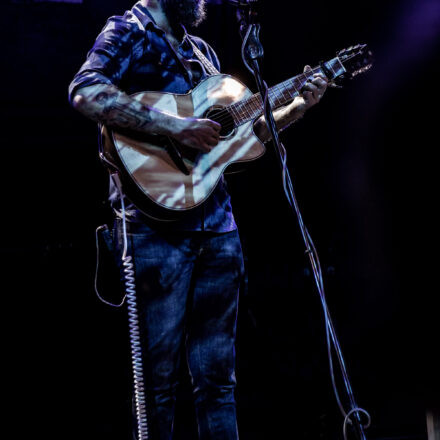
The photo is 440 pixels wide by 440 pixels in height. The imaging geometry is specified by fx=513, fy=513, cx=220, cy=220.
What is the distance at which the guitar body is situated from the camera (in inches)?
73.4

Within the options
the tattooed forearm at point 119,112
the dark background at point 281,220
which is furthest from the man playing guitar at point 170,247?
the dark background at point 281,220

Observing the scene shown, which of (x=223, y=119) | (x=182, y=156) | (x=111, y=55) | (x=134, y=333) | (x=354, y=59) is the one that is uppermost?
(x=111, y=55)

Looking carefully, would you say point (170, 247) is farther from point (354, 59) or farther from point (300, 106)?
point (354, 59)

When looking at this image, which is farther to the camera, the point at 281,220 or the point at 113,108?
the point at 281,220

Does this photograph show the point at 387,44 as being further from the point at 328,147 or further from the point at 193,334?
the point at 193,334

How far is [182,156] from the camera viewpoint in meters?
1.98

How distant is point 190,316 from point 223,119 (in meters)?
0.81

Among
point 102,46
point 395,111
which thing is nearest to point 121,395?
point 102,46

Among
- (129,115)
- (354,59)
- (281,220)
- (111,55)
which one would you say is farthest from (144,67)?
(281,220)

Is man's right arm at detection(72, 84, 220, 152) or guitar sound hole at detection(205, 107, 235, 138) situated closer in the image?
man's right arm at detection(72, 84, 220, 152)

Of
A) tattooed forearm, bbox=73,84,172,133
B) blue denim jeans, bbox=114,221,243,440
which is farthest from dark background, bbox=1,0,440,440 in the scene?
tattooed forearm, bbox=73,84,172,133

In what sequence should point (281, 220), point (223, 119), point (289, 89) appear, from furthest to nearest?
point (281, 220) < point (289, 89) < point (223, 119)

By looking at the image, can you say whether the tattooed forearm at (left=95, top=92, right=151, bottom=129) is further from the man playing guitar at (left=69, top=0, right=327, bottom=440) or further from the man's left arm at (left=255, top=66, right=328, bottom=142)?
the man's left arm at (left=255, top=66, right=328, bottom=142)

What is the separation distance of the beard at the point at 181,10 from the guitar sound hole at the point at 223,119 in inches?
16.6
